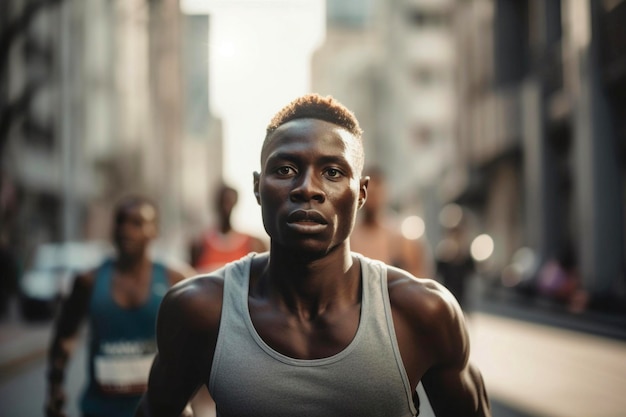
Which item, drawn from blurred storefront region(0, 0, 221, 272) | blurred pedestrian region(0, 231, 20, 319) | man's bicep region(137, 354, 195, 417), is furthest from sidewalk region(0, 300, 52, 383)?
man's bicep region(137, 354, 195, 417)

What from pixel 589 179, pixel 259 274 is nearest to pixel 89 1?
pixel 589 179

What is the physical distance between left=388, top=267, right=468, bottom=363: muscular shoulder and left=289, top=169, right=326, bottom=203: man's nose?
35 cm

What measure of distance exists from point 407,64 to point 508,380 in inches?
2569

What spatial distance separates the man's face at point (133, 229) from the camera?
16.2ft

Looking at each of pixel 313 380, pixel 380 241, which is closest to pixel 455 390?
pixel 313 380

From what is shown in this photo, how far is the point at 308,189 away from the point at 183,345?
21.5 inches

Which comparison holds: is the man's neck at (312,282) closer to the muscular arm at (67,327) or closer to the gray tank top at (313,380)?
the gray tank top at (313,380)

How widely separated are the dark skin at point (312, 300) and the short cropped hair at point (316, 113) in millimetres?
35

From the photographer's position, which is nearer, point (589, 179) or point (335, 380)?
point (335, 380)

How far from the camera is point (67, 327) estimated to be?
4684 millimetres

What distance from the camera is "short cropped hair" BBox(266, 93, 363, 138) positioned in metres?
2.37

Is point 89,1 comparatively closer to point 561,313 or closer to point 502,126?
point 502,126

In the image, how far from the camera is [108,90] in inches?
1984

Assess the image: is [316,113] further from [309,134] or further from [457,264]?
[457,264]
